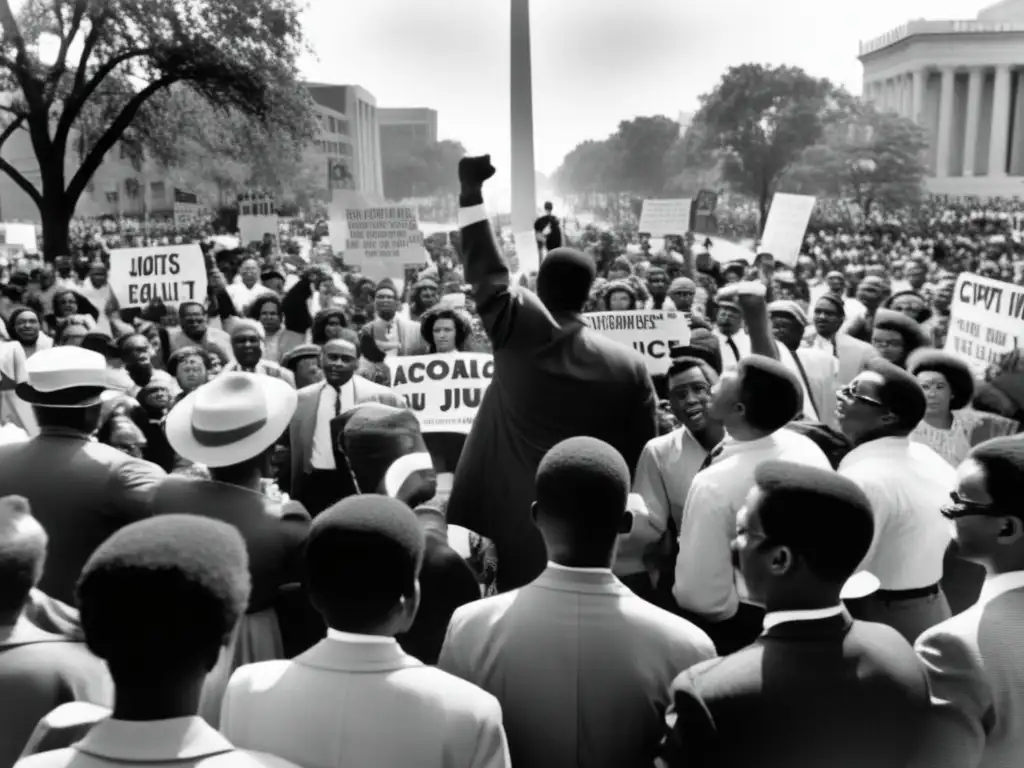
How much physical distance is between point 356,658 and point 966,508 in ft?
4.95

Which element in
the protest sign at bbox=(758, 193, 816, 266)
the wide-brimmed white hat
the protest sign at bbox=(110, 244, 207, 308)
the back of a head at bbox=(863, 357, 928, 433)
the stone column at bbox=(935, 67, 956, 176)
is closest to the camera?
the wide-brimmed white hat

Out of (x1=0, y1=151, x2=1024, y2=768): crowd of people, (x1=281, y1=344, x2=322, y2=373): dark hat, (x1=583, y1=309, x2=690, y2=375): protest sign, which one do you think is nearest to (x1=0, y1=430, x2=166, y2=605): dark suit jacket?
(x1=0, y1=151, x2=1024, y2=768): crowd of people

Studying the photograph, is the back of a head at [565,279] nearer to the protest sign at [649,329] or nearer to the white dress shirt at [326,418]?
the white dress shirt at [326,418]

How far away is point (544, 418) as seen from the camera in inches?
160

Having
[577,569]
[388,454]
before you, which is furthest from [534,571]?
[577,569]

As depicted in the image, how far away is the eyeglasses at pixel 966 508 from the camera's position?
2.61m

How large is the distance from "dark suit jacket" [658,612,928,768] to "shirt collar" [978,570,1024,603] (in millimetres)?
436

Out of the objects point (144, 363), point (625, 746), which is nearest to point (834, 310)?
point (144, 363)

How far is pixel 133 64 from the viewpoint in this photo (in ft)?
89.9

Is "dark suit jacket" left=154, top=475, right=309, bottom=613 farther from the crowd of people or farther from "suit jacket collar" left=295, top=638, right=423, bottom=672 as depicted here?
"suit jacket collar" left=295, top=638, right=423, bottom=672

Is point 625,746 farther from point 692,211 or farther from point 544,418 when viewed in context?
point 692,211

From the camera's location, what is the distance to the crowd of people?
2150 millimetres

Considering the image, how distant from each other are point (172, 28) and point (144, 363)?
21.5 metres

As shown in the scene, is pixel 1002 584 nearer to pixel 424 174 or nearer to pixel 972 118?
pixel 972 118
